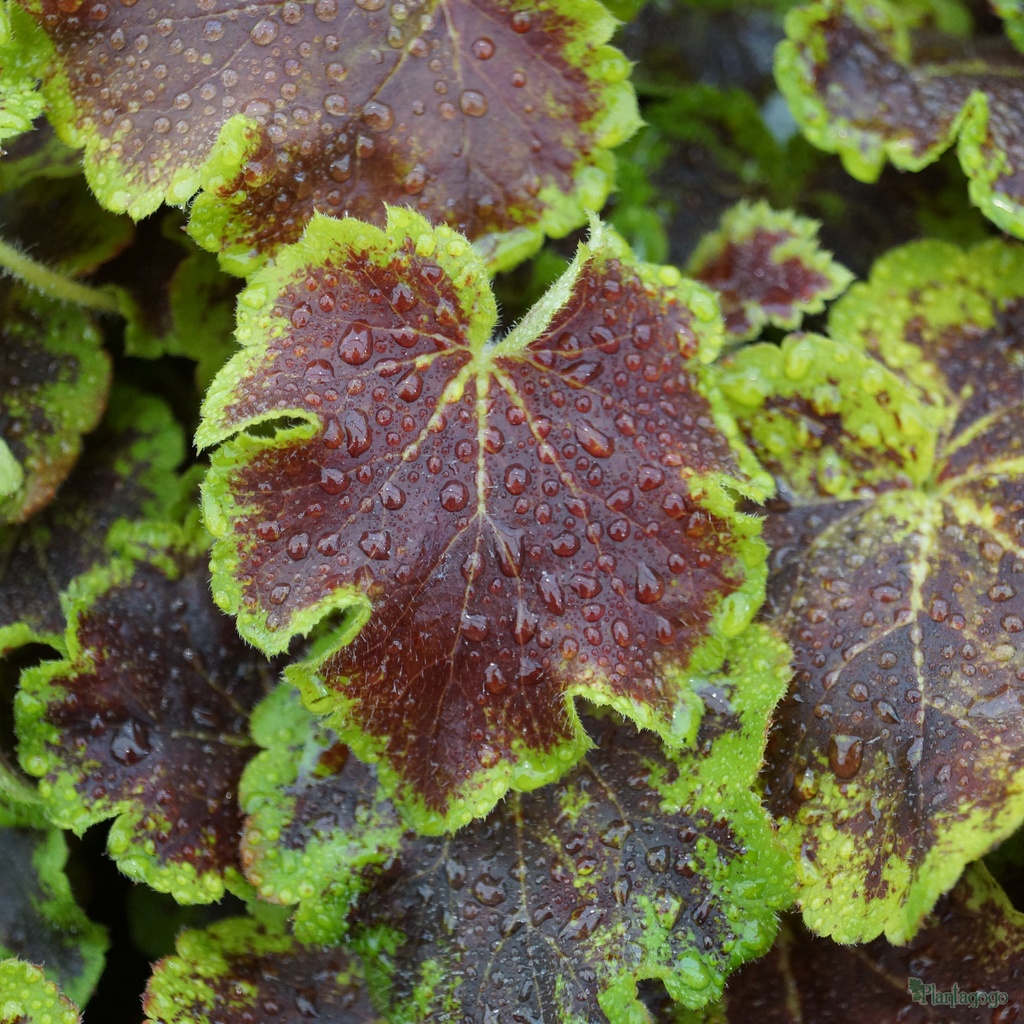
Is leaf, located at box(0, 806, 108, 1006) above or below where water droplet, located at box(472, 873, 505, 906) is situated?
above

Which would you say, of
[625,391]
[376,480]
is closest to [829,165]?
[625,391]

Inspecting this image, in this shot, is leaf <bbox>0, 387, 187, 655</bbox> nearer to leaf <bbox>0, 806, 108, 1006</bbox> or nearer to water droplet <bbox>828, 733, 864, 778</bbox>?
leaf <bbox>0, 806, 108, 1006</bbox>

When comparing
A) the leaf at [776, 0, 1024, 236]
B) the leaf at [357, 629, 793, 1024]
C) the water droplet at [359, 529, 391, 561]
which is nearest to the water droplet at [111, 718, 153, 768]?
the leaf at [357, 629, 793, 1024]

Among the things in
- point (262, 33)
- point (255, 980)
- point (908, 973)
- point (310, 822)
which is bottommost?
point (908, 973)

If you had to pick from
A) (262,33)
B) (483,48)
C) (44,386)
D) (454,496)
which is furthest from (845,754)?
(44,386)

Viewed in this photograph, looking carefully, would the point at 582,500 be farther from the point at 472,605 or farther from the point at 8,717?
the point at 8,717

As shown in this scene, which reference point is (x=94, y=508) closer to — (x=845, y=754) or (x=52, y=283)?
(x=52, y=283)

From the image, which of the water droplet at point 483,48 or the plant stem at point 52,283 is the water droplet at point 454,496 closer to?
the water droplet at point 483,48
